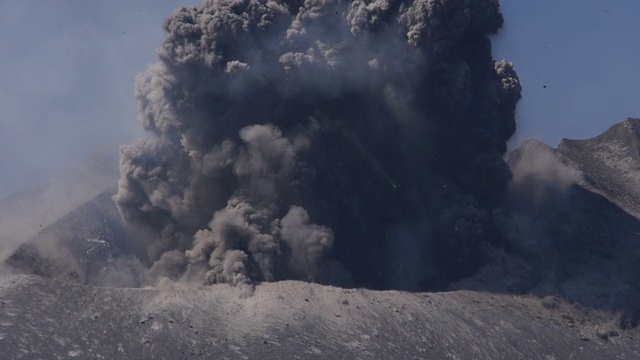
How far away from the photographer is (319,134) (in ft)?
190

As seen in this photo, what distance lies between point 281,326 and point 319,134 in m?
15.0

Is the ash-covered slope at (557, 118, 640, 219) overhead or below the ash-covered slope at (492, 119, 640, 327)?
overhead

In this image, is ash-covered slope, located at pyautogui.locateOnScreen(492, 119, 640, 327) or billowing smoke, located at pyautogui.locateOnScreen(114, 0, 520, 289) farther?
ash-covered slope, located at pyautogui.locateOnScreen(492, 119, 640, 327)

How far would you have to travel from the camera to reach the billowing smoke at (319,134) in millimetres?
56094

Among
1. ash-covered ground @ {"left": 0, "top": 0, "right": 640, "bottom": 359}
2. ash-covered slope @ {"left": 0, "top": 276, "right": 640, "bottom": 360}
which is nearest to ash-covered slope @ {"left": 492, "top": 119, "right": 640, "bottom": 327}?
ash-covered ground @ {"left": 0, "top": 0, "right": 640, "bottom": 359}

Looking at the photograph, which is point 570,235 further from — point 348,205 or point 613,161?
point 613,161

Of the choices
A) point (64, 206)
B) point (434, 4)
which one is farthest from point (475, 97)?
point (64, 206)

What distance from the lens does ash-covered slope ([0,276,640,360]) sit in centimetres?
4378

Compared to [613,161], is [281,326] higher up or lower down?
lower down

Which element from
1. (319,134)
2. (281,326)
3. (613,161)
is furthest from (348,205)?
(613,161)

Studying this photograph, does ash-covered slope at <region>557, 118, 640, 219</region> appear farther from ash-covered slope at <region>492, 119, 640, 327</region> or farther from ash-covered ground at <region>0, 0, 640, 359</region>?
ash-covered ground at <region>0, 0, 640, 359</region>

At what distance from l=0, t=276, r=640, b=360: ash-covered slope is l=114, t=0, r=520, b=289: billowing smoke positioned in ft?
17.2

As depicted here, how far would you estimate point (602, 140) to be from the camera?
78250 mm

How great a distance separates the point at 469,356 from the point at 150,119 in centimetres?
2447
